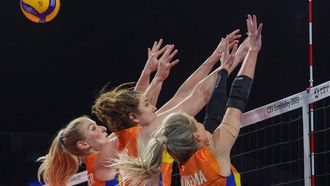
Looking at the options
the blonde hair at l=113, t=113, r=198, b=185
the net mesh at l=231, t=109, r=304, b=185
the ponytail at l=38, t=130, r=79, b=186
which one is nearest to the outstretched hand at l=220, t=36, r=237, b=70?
the blonde hair at l=113, t=113, r=198, b=185

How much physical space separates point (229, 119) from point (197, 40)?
808 centimetres

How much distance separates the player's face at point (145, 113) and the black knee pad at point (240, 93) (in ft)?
2.79

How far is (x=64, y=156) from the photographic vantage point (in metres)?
5.06

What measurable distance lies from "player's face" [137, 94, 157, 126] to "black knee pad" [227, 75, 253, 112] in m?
0.85

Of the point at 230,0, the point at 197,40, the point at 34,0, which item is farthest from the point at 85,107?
the point at 34,0

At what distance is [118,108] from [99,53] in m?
7.33

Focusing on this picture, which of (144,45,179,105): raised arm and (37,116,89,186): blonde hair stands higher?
(144,45,179,105): raised arm

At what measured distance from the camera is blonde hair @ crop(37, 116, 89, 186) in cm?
494

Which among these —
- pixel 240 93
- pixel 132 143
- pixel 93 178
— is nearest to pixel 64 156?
pixel 93 178

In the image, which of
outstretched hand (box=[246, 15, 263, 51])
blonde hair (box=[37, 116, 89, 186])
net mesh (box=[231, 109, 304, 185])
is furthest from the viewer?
net mesh (box=[231, 109, 304, 185])

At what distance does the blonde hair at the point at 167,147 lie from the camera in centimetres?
352

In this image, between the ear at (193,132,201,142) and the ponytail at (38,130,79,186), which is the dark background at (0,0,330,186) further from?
the ear at (193,132,201,142)

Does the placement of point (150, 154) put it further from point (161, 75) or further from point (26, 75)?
point (26, 75)

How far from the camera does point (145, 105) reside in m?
4.54
